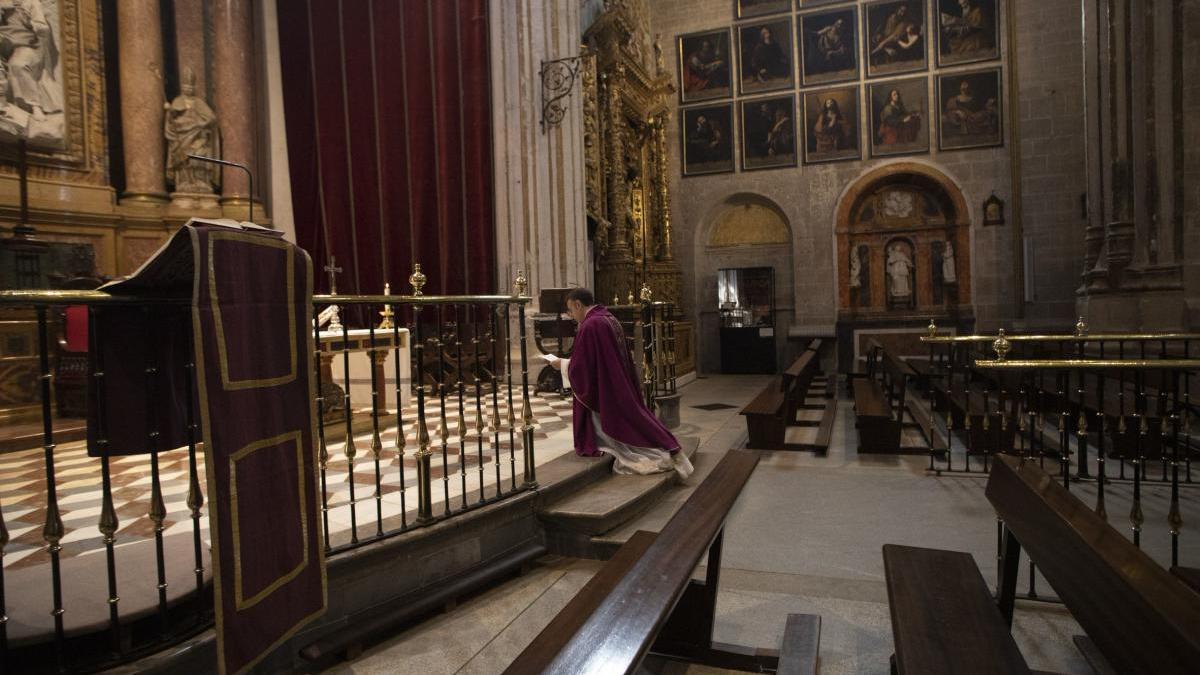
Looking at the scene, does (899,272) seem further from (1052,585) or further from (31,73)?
(31,73)

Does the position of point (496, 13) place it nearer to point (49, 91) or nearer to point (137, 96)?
Answer: point (137, 96)

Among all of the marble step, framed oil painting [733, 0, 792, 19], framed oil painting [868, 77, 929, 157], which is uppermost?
framed oil painting [733, 0, 792, 19]

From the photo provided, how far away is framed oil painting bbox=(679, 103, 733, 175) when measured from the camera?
15.0 metres

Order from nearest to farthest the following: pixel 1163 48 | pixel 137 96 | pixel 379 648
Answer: pixel 379 648
pixel 137 96
pixel 1163 48

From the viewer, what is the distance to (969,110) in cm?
1349

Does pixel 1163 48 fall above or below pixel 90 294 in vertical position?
above

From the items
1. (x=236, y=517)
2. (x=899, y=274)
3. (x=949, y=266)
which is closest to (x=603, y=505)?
(x=236, y=517)

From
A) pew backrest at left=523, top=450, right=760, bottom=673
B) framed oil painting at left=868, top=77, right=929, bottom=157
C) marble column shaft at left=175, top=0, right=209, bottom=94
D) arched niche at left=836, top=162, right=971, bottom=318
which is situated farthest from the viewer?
framed oil painting at left=868, top=77, right=929, bottom=157

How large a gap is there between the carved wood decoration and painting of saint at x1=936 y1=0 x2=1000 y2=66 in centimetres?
554

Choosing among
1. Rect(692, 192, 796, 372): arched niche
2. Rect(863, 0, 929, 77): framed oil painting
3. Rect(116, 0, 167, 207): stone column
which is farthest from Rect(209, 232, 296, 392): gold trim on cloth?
Rect(863, 0, 929, 77): framed oil painting

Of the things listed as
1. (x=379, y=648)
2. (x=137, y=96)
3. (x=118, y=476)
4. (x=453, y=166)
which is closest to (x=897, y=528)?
(x=379, y=648)

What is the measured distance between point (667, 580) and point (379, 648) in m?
1.47

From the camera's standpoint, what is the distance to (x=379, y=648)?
109 inches

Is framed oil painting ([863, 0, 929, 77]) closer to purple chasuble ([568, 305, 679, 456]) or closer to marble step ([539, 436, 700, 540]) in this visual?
purple chasuble ([568, 305, 679, 456])
